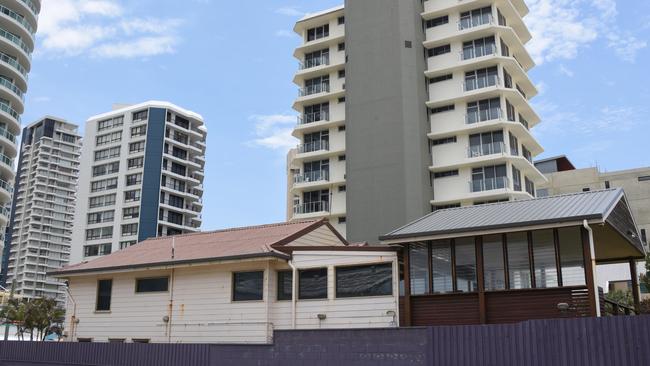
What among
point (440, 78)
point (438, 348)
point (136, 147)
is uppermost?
point (136, 147)

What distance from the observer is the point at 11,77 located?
→ 69.9 metres

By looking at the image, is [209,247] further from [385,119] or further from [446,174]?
[446,174]

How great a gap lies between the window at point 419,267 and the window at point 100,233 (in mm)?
88397

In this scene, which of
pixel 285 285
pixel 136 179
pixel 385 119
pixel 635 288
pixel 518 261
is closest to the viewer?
pixel 518 261

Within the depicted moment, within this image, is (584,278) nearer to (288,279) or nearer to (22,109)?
(288,279)

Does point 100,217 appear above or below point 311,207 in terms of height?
above

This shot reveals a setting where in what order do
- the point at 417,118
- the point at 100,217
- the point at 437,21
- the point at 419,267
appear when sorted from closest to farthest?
the point at 419,267
the point at 417,118
the point at 437,21
the point at 100,217

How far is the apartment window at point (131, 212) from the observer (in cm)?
10109

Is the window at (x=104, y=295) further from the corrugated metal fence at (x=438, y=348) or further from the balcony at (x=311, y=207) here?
the balcony at (x=311, y=207)

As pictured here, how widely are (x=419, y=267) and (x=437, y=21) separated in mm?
46283

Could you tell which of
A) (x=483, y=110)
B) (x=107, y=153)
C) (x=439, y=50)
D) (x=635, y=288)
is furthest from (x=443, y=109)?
(x=107, y=153)

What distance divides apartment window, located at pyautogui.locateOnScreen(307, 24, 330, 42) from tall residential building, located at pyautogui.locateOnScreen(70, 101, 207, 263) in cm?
4395

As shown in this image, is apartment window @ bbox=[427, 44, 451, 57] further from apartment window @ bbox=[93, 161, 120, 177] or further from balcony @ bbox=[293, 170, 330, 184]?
apartment window @ bbox=[93, 161, 120, 177]

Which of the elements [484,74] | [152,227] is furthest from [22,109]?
[484,74]
